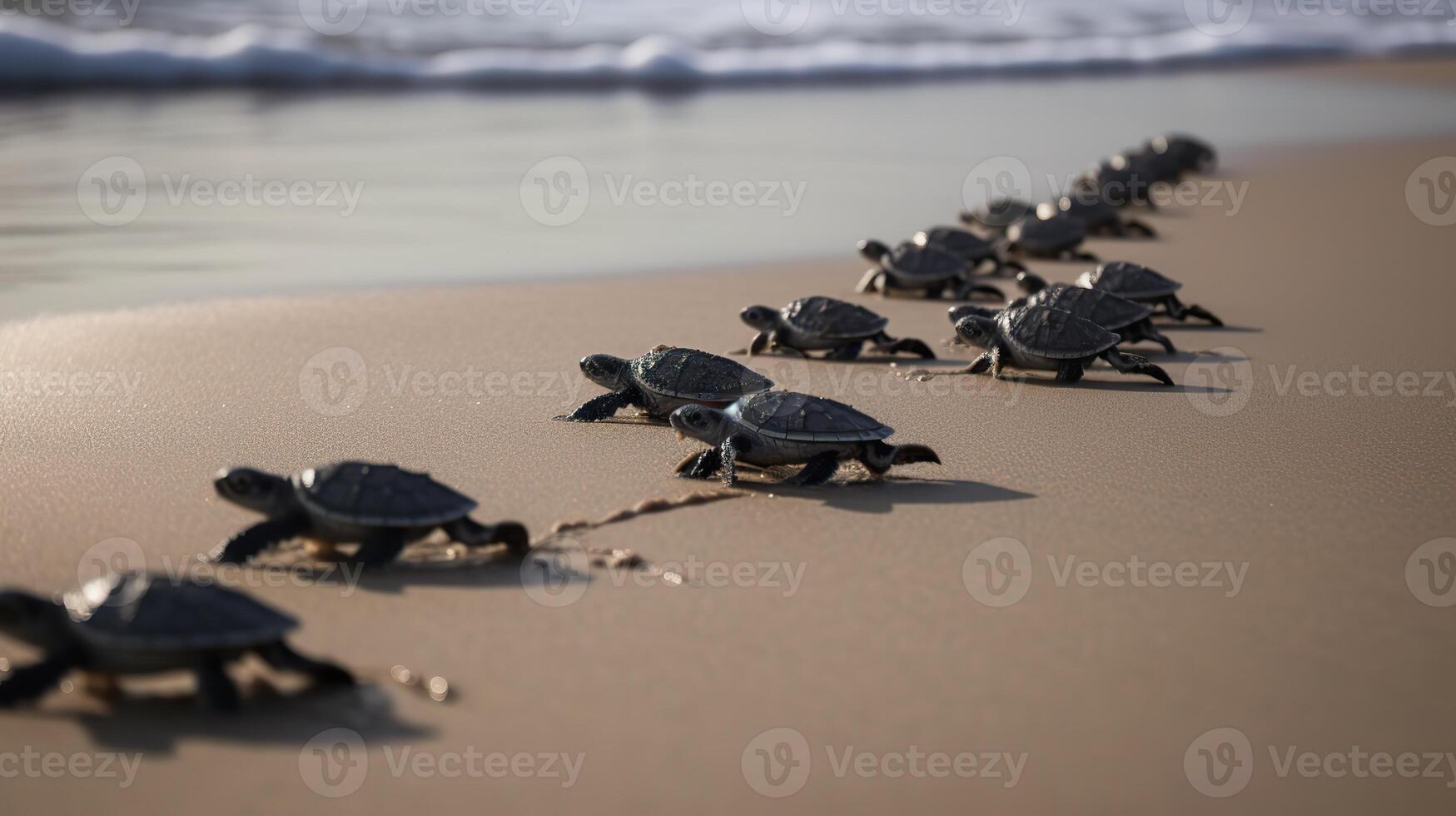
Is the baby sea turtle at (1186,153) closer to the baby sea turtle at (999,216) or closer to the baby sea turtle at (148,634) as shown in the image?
the baby sea turtle at (999,216)

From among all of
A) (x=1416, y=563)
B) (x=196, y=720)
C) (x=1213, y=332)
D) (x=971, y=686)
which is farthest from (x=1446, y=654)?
(x=1213, y=332)

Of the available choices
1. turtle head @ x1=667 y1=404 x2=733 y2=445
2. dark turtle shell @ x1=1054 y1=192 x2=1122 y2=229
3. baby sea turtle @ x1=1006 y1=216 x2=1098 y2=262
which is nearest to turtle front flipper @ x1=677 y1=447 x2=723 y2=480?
turtle head @ x1=667 y1=404 x2=733 y2=445

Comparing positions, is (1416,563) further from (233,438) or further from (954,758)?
(233,438)

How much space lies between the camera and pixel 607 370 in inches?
288

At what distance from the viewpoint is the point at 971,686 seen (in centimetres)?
418

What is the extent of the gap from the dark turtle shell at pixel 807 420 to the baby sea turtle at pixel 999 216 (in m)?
7.32

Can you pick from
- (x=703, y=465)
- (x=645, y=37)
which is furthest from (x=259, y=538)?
(x=645, y=37)

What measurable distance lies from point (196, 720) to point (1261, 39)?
33.4 meters

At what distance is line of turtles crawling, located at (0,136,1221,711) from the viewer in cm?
390

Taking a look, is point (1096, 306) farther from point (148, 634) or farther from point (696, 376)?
point (148, 634)

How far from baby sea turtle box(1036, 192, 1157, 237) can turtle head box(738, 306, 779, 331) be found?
202 inches

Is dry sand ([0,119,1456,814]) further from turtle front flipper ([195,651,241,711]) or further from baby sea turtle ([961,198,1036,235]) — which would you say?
baby sea turtle ([961,198,1036,235])

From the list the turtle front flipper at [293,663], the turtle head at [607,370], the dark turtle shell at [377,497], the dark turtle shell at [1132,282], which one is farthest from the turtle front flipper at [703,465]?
the dark turtle shell at [1132,282]

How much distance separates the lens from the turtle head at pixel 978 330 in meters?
8.16
